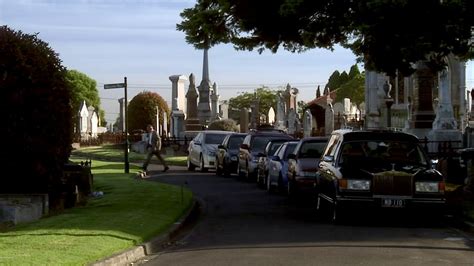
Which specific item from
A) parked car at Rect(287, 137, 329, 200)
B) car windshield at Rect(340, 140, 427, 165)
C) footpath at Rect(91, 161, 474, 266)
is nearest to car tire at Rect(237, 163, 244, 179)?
parked car at Rect(287, 137, 329, 200)

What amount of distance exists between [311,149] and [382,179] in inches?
242

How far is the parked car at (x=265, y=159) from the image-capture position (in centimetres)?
2330

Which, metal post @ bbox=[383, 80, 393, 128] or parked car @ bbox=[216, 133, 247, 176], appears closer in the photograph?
parked car @ bbox=[216, 133, 247, 176]

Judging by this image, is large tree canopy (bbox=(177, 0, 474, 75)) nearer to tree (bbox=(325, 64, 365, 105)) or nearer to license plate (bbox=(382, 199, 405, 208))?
license plate (bbox=(382, 199, 405, 208))

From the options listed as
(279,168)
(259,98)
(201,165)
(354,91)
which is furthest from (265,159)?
(259,98)

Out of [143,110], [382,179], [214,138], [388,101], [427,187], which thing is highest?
[143,110]

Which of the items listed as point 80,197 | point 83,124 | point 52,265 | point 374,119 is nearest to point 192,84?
point 374,119

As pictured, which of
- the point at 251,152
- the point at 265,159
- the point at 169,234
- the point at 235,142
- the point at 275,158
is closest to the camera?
the point at 169,234

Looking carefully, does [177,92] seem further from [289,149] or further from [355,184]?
[355,184]

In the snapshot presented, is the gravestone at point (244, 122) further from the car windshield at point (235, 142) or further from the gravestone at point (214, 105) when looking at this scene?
the car windshield at point (235, 142)

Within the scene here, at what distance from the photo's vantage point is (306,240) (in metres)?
12.4

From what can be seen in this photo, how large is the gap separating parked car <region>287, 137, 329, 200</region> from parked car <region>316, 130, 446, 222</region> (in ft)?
10.2

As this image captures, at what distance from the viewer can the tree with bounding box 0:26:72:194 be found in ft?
52.3

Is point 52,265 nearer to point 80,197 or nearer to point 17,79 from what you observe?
point 17,79
